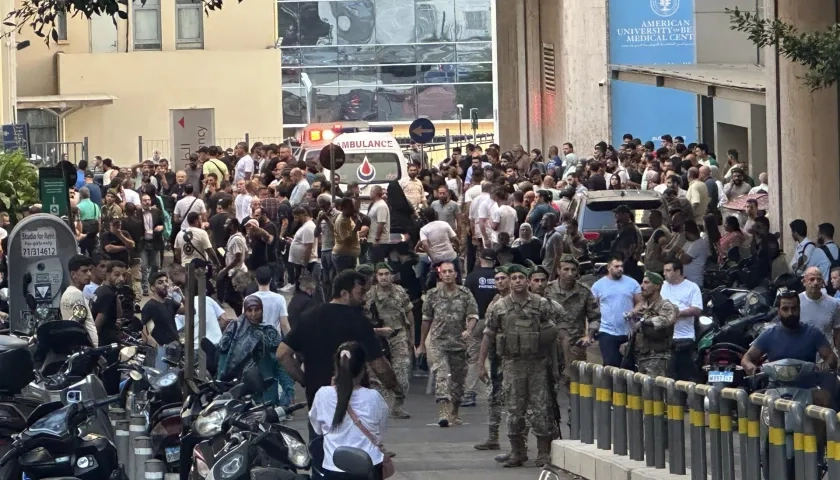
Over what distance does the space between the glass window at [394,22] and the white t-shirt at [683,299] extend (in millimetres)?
49744

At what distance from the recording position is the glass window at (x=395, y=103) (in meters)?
65.1

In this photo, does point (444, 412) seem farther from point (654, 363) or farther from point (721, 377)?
point (721, 377)

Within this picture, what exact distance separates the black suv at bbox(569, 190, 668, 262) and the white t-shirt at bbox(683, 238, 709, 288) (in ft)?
10.8

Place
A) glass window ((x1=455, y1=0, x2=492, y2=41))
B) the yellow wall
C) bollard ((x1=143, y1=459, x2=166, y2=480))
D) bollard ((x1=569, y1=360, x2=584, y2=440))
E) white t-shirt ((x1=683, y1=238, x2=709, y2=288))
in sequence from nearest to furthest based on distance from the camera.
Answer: bollard ((x1=143, y1=459, x2=166, y2=480)) → bollard ((x1=569, y1=360, x2=584, y2=440)) → white t-shirt ((x1=683, y1=238, x2=709, y2=288)) → the yellow wall → glass window ((x1=455, y1=0, x2=492, y2=41))

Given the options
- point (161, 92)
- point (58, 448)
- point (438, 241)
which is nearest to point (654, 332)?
point (58, 448)

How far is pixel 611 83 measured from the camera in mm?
40656

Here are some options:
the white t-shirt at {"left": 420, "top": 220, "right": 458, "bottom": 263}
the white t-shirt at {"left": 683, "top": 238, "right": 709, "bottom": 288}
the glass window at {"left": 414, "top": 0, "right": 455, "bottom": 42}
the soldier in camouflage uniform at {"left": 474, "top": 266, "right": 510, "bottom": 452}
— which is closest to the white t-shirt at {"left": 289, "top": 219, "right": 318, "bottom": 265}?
the white t-shirt at {"left": 420, "top": 220, "right": 458, "bottom": 263}

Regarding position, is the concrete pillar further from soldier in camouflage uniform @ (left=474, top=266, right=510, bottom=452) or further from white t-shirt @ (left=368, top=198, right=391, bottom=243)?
soldier in camouflage uniform @ (left=474, top=266, right=510, bottom=452)

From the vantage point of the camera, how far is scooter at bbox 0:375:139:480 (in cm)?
1043

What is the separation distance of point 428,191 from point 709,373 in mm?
14905

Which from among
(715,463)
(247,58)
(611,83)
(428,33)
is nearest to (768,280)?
(715,463)

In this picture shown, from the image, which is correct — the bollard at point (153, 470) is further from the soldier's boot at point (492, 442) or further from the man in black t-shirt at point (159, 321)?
the man in black t-shirt at point (159, 321)

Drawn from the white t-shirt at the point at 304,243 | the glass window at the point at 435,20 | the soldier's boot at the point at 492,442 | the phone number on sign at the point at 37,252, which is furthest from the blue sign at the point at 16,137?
the glass window at the point at 435,20

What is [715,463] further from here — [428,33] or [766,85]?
[428,33]
